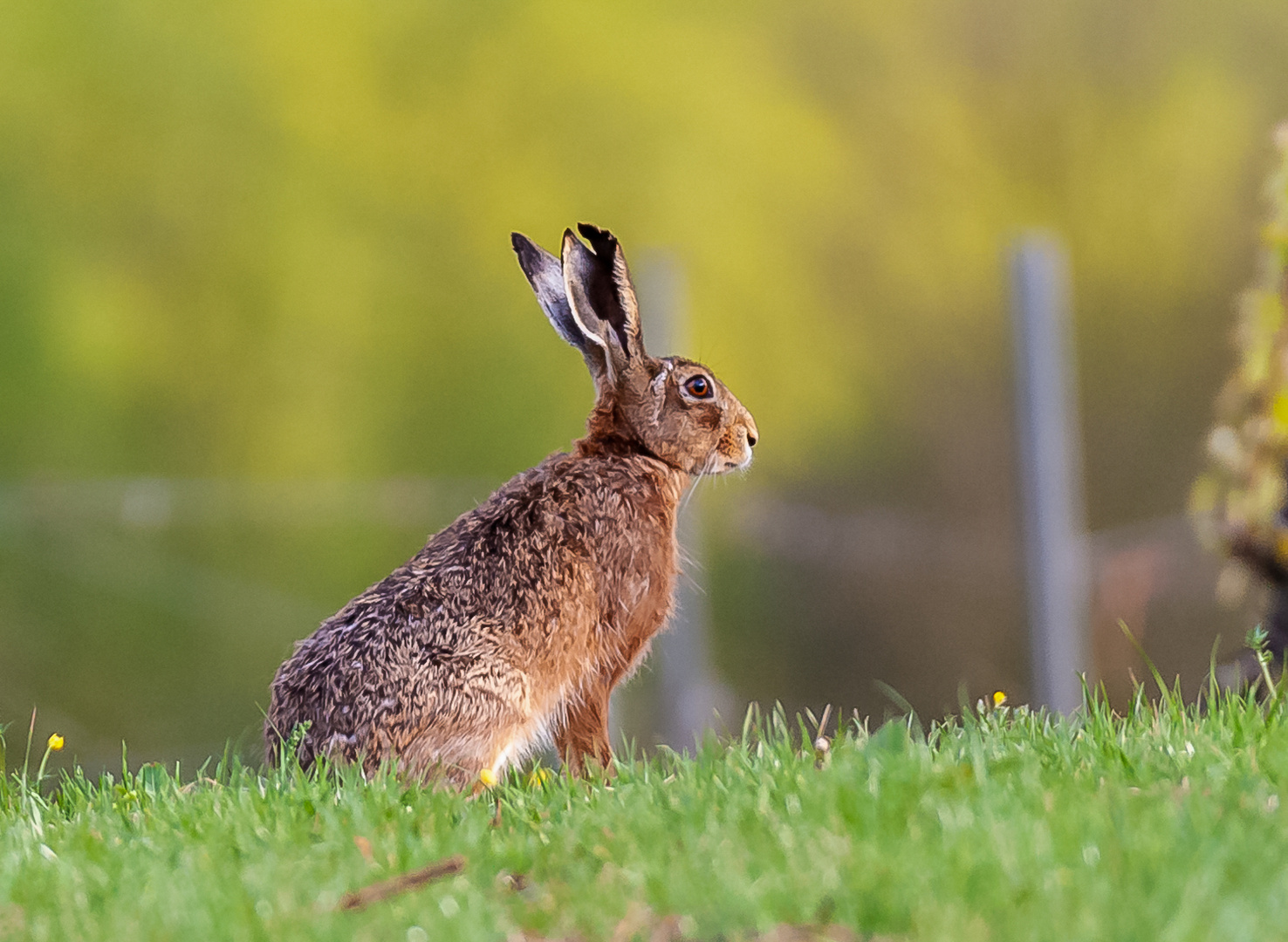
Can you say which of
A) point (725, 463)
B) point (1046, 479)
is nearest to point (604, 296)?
point (725, 463)

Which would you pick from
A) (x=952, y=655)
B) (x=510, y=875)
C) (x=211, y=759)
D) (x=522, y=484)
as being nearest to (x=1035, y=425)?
(x=952, y=655)

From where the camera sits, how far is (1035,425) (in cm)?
817

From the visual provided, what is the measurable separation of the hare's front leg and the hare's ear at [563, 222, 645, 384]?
116 centimetres

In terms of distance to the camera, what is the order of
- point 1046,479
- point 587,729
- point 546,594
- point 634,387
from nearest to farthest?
point 546,594
point 587,729
point 634,387
point 1046,479

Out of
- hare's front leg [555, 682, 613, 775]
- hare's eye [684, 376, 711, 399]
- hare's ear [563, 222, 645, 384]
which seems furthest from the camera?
hare's eye [684, 376, 711, 399]

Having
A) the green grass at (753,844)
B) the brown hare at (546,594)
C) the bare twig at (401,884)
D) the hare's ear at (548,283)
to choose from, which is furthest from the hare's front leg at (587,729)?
the bare twig at (401,884)

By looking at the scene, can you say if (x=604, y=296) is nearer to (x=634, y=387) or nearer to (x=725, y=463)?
(x=634, y=387)

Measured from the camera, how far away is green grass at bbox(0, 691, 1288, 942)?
8.43 feet

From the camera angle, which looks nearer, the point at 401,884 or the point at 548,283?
the point at 401,884

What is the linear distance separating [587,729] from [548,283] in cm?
156

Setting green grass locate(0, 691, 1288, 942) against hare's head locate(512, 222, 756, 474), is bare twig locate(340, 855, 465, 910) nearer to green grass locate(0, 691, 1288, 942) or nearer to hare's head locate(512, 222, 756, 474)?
green grass locate(0, 691, 1288, 942)

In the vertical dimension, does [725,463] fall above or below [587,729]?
above

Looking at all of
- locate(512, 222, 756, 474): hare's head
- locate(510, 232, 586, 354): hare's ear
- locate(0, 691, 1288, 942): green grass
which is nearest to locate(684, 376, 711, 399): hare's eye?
locate(512, 222, 756, 474): hare's head

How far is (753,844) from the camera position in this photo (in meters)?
2.98
